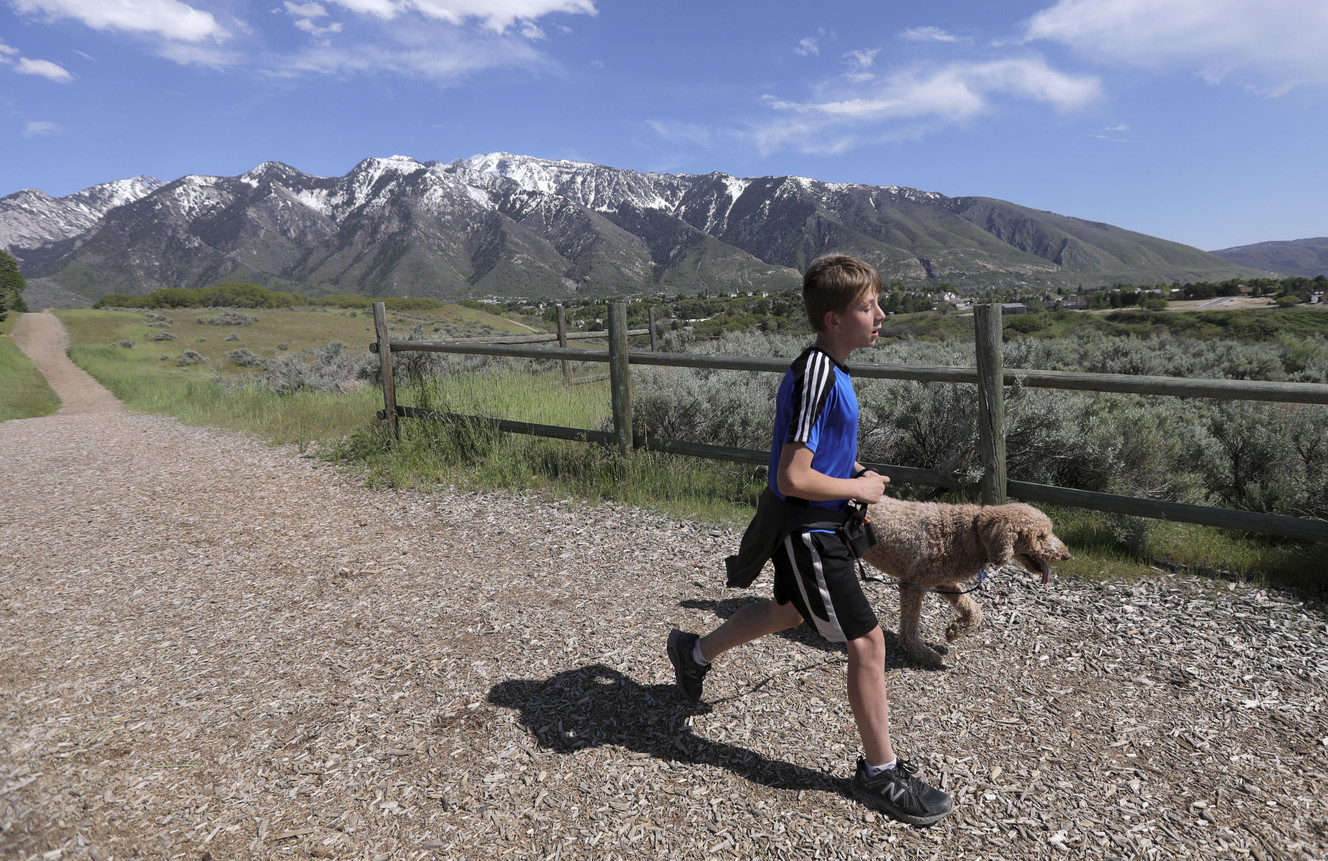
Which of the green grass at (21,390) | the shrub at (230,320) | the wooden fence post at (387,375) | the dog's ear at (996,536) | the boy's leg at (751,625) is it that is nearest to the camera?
the boy's leg at (751,625)

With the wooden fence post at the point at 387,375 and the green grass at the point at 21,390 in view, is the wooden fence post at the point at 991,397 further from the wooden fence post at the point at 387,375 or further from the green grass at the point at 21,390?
the green grass at the point at 21,390

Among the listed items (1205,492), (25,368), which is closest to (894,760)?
(1205,492)

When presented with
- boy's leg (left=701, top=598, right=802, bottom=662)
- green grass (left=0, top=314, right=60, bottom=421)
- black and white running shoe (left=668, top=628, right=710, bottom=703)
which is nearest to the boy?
boy's leg (left=701, top=598, right=802, bottom=662)

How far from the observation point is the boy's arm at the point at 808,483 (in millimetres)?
2150

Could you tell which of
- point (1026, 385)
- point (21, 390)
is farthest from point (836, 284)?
point (21, 390)

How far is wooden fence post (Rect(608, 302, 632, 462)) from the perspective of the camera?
670cm

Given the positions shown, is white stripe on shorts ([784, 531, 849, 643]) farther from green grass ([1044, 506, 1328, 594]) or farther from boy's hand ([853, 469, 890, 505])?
green grass ([1044, 506, 1328, 594])

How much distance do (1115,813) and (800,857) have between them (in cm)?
116

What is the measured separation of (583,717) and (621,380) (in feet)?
13.4

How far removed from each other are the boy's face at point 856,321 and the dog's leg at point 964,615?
1.71m

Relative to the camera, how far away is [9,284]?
42.0 metres

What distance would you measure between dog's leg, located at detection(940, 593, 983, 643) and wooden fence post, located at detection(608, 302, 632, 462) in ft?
12.8

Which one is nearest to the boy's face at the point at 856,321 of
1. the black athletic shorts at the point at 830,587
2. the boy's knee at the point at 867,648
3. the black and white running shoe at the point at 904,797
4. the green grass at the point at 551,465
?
the black athletic shorts at the point at 830,587

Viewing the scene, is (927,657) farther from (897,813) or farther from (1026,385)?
(1026,385)
